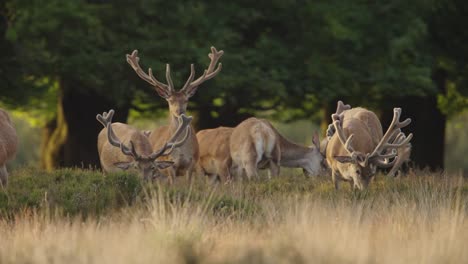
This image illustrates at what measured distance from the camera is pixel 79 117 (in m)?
26.5

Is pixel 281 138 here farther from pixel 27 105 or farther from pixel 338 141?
pixel 27 105

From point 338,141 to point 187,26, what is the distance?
29.7 feet

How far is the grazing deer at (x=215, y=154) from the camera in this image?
1925cm

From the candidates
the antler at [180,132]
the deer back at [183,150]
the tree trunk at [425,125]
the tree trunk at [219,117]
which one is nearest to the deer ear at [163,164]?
the antler at [180,132]

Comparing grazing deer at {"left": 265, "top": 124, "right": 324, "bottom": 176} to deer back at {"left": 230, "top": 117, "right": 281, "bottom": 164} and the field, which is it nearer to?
deer back at {"left": 230, "top": 117, "right": 281, "bottom": 164}

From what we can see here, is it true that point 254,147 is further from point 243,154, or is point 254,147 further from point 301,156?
point 301,156

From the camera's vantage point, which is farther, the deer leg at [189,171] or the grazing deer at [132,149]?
the deer leg at [189,171]

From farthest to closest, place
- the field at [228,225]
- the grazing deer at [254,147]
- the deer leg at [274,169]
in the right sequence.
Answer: the deer leg at [274,169] → the grazing deer at [254,147] → the field at [228,225]

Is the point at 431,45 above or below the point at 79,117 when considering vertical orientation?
above

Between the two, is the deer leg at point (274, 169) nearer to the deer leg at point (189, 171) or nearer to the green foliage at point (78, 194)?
the deer leg at point (189, 171)

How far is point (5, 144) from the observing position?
1478 cm

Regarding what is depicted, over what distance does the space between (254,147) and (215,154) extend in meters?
0.79

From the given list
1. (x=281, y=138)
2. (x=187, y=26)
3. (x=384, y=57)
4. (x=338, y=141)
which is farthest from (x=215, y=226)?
(x=384, y=57)

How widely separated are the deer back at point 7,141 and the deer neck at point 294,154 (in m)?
5.99
